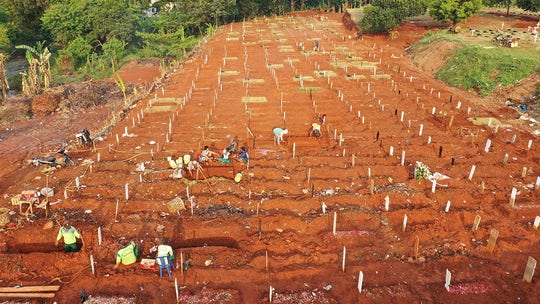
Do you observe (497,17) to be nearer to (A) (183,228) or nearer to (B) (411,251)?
(B) (411,251)

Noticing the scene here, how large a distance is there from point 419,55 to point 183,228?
72.8ft

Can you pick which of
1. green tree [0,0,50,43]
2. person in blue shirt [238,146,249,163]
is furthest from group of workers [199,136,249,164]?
green tree [0,0,50,43]

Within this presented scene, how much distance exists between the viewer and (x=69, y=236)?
8680mm

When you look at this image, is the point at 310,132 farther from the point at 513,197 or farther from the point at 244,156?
the point at 513,197

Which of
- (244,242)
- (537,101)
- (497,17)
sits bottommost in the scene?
(244,242)

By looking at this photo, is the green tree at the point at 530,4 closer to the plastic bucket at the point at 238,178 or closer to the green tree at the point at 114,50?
the plastic bucket at the point at 238,178

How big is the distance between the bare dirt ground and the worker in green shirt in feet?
0.73

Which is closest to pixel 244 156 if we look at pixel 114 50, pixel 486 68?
pixel 486 68

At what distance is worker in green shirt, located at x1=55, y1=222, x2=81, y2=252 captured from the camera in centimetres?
864

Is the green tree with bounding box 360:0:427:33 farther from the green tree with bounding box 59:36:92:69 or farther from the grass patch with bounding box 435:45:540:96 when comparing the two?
the green tree with bounding box 59:36:92:69

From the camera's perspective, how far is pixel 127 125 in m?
16.3

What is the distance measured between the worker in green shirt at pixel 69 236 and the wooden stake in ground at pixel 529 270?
949cm

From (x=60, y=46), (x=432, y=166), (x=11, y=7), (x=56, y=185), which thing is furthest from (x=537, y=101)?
(x=11, y=7)

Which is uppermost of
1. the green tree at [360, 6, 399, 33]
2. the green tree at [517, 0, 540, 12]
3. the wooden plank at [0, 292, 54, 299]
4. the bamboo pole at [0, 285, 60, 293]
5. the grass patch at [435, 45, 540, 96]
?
the green tree at [517, 0, 540, 12]
